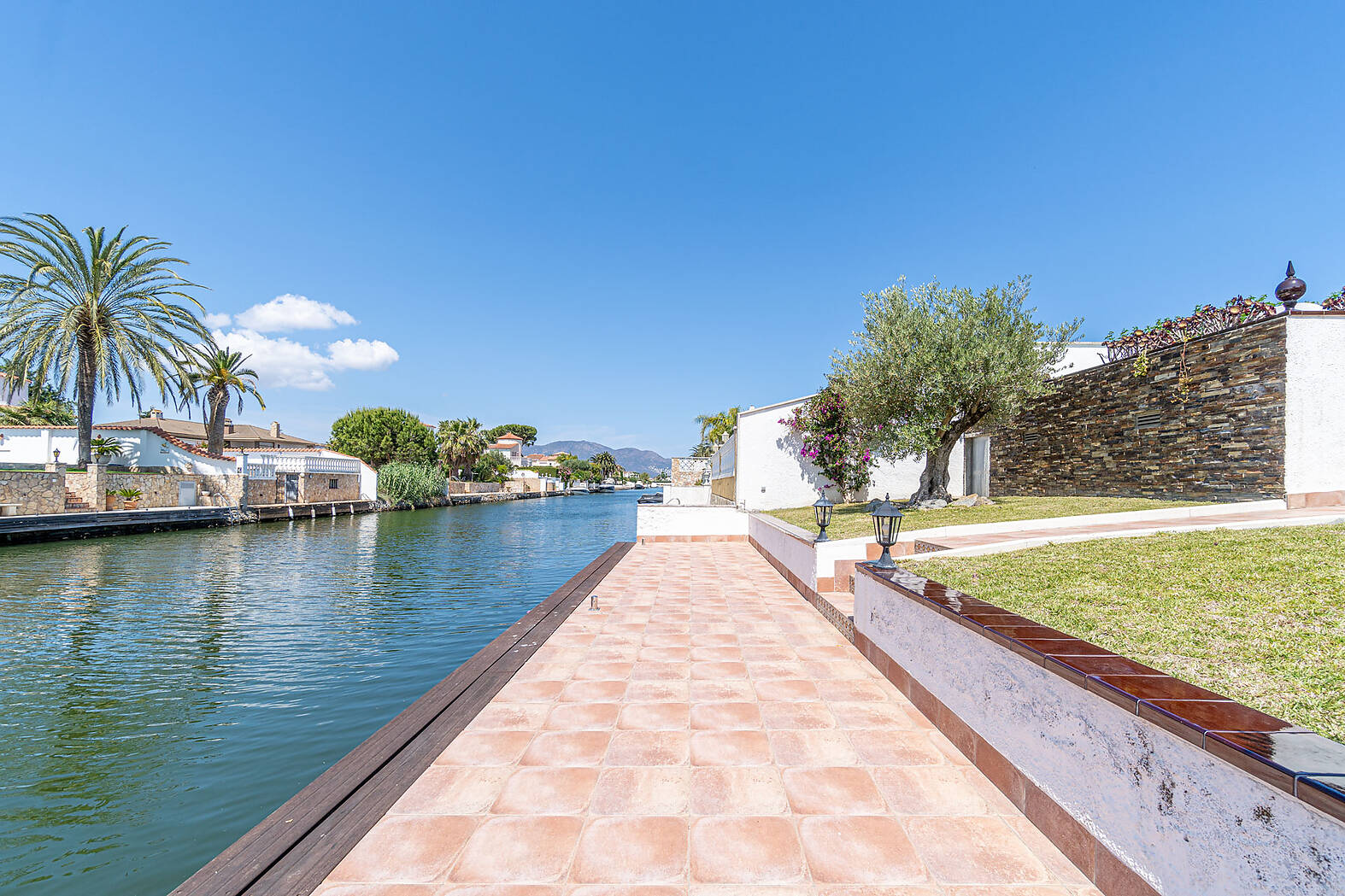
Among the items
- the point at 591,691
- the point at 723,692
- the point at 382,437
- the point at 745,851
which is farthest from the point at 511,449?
the point at 745,851

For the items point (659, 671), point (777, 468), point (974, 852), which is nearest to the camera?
point (974, 852)

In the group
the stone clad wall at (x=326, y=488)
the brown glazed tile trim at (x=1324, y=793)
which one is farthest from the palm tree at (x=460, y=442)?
the brown glazed tile trim at (x=1324, y=793)

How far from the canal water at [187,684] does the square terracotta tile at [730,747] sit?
117 inches

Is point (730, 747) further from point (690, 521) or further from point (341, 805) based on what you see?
point (690, 521)

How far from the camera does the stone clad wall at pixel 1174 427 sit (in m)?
8.54

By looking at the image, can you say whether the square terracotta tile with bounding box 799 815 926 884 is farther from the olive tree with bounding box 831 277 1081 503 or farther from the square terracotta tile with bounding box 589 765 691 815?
the olive tree with bounding box 831 277 1081 503

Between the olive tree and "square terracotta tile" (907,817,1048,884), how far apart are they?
34.8 ft

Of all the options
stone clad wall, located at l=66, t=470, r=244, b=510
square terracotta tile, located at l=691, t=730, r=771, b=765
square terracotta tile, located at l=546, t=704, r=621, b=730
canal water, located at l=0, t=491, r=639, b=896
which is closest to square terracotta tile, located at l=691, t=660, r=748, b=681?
square terracotta tile, located at l=546, t=704, r=621, b=730

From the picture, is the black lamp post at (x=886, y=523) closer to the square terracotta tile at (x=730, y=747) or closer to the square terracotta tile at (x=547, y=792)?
the square terracotta tile at (x=730, y=747)

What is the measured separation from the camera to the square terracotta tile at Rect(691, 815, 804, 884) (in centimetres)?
232

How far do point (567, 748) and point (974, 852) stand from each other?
2.29m

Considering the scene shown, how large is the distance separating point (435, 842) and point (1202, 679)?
3.90 metres

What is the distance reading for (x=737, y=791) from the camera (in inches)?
117

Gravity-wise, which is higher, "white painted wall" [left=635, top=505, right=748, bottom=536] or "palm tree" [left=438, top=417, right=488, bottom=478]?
"palm tree" [left=438, top=417, right=488, bottom=478]
